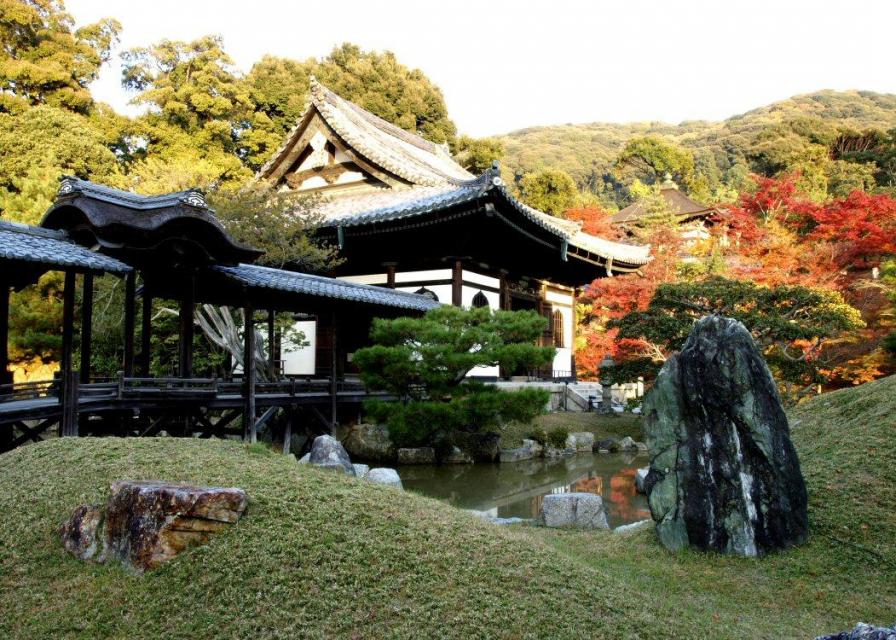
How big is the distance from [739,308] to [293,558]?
14049mm

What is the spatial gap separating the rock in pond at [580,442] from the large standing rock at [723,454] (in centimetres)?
1059

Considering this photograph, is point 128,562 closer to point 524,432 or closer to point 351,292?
point 351,292

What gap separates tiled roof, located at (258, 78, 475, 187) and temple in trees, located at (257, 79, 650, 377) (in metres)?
0.04

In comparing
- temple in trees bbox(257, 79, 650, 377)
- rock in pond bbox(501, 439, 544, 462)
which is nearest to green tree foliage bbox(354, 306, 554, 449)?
rock in pond bbox(501, 439, 544, 462)

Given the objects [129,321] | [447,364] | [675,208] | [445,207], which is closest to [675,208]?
[675,208]

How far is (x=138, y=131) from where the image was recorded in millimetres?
25156

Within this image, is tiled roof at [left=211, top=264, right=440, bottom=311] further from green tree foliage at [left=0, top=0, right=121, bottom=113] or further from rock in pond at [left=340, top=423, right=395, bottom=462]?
green tree foliage at [left=0, top=0, right=121, bottom=113]

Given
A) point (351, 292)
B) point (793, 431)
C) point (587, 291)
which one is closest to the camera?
point (793, 431)

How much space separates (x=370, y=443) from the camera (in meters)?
14.8

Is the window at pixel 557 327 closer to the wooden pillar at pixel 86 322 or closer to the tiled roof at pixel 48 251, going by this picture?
the wooden pillar at pixel 86 322

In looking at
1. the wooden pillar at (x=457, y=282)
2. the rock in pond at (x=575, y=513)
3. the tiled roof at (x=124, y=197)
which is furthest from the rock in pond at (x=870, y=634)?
the wooden pillar at (x=457, y=282)

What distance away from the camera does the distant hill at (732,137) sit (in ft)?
180

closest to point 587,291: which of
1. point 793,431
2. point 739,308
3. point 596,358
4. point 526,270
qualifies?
point 596,358

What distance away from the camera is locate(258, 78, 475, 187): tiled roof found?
20.3 meters
